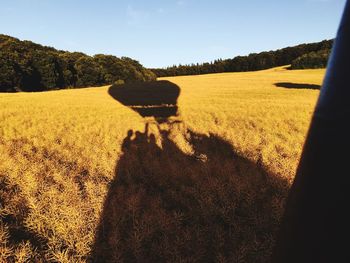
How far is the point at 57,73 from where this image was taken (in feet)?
219

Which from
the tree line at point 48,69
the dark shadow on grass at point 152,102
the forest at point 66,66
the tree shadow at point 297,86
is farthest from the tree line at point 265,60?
the dark shadow on grass at point 152,102

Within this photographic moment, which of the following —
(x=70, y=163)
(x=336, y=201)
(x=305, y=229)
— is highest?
(x=336, y=201)

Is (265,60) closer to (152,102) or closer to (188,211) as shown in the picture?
(152,102)

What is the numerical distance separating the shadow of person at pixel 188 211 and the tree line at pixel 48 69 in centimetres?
5764

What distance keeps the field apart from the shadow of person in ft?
0.07

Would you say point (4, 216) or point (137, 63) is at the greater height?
point (4, 216)

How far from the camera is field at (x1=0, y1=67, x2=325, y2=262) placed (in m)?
4.71

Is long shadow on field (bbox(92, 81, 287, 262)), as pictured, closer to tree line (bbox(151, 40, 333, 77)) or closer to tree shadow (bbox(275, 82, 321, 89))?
tree shadow (bbox(275, 82, 321, 89))

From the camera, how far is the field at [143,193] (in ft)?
15.5

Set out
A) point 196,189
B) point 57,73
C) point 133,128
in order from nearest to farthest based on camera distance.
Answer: point 196,189, point 133,128, point 57,73

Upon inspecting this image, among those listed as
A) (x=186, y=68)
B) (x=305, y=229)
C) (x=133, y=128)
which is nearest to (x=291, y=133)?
(x=133, y=128)

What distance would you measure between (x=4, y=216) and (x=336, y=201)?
6.08m

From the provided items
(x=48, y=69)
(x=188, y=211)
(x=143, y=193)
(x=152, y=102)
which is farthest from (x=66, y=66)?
(x=188, y=211)

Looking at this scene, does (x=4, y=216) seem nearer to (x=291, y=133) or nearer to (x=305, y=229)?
(x=305, y=229)
